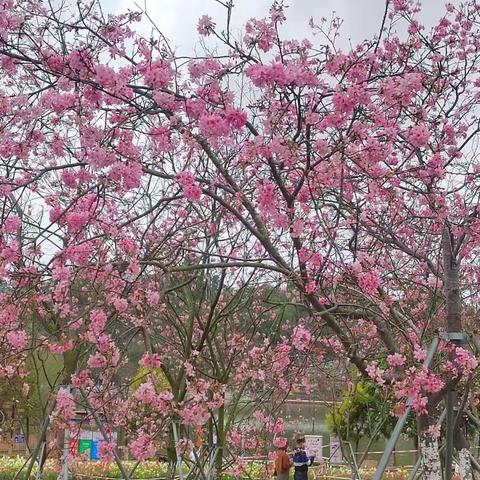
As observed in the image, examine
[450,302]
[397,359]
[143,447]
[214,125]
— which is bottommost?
[143,447]

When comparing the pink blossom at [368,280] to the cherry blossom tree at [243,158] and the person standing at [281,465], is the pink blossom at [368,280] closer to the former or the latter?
the cherry blossom tree at [243,158]

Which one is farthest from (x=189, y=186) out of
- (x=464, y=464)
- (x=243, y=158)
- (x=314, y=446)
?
(x=314, y=446)

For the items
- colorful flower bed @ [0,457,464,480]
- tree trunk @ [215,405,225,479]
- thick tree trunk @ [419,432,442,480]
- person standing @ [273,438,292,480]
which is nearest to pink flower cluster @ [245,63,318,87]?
thick tree trunk @ [419,432,442,480]

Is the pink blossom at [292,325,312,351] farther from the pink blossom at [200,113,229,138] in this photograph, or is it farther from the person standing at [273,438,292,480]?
the person standing at [273,438,292,480]

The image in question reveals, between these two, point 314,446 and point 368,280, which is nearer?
point 368,280

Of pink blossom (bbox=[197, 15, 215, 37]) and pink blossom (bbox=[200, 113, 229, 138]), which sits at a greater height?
pink blossom (bbox=[197, 15, 215, 37])

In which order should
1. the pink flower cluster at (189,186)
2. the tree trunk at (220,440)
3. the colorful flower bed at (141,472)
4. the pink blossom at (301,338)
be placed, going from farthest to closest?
the colorful flower bed at (141,472) → the tree trunk at (220,440) → the pink blossom at (301,338) → the pink flower cluster at (189,186)

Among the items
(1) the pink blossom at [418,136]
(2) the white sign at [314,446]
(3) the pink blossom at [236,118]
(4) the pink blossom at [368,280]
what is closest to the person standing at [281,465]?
(2) the white sign at [314,446]

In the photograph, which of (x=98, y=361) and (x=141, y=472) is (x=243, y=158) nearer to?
(x=98, y=361)

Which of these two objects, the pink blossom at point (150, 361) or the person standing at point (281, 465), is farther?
the person standing at point (281, 465)

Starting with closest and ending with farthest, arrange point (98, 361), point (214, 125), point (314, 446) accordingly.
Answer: point (214, 125), point (98, 361), point (314, 446)

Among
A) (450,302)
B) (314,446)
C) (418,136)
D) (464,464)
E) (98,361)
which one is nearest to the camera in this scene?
(418,136)

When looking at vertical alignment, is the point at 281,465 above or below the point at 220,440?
below

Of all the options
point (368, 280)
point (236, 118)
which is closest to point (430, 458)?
point (368, 280)
